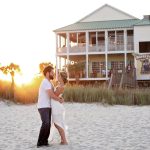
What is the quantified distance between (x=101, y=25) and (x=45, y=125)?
32178mm

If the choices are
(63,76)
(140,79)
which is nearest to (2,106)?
(63,76)

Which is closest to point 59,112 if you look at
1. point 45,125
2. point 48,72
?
point 45,125

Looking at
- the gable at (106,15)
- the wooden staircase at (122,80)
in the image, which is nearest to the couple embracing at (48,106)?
the wooden staircase at (122,80)

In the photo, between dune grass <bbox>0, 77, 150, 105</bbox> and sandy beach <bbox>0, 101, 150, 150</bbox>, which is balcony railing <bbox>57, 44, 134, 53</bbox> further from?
sandy beach <bbox>0, 101, 150, 150</bbox>

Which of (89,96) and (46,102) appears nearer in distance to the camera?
(46,102)

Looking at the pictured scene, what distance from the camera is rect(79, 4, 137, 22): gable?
4378 centimetres

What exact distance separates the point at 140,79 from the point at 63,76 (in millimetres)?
27716

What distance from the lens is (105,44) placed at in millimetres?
39375

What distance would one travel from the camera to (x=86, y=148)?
9.80m

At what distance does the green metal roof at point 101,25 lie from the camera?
40219 mm

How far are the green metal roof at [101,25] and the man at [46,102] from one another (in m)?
30.1

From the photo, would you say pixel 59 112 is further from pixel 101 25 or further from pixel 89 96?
pixel 101 25

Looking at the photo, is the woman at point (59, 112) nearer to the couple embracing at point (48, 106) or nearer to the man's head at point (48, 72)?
the couple embracing at point (48, 106)

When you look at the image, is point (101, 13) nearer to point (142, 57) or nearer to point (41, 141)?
point (142, 57)
